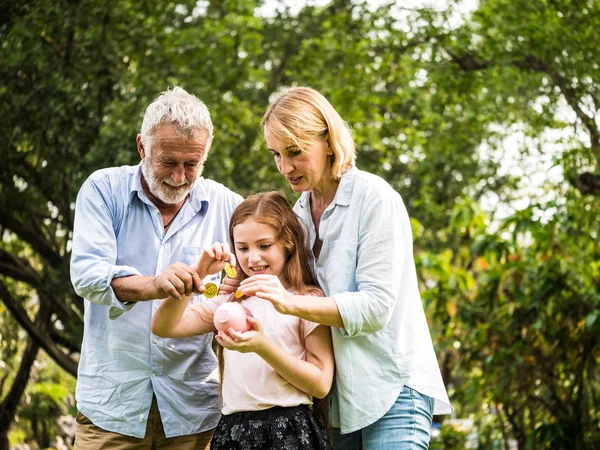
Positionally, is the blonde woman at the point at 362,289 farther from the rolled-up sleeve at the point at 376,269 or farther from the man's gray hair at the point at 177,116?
the man's gray hair at the point at 177,116

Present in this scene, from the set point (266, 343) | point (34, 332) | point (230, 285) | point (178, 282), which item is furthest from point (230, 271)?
point (34, 332)

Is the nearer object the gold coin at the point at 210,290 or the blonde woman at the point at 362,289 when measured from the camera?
the blonde woman at the point at 362,289

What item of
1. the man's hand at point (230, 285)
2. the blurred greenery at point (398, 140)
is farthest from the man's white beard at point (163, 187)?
the blurred greenery at point (398, 140)

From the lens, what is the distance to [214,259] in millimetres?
2809

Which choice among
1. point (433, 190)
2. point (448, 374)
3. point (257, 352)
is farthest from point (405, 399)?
point (448, 374)

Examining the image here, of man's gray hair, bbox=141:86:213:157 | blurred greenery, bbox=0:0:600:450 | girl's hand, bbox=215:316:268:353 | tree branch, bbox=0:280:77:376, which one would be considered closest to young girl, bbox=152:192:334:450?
girl's hand, bbox=215:316:268:353

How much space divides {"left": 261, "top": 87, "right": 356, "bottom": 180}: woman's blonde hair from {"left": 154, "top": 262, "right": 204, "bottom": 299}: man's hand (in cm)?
54

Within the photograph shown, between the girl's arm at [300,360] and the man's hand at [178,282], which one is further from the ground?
the man's hand at [178,282]

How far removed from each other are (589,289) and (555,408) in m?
1.06

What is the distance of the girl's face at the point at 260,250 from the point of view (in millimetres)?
2912

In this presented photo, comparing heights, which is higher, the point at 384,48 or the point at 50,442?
the point at 384,48

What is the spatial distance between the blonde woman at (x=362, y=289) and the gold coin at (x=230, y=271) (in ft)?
0.94

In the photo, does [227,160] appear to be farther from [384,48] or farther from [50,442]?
[50,442]

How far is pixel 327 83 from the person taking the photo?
976cm
